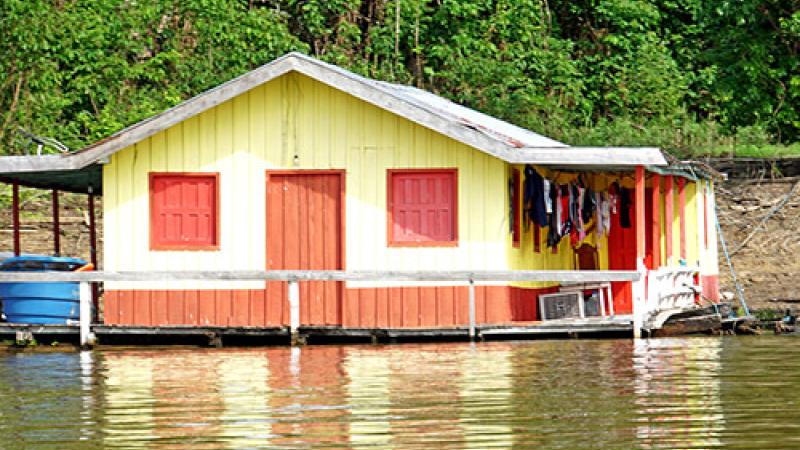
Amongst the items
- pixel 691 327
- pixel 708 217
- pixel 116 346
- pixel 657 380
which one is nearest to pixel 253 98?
pixel 116 346

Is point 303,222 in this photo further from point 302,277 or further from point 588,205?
point 588,205

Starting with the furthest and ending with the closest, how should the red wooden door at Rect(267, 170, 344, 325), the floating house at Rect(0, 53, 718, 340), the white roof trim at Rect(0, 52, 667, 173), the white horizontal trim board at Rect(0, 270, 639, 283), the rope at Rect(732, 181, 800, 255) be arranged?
the rope at Rect(732, 181, 800, 255) < the red wooden door at Rect(267, 170, 344, 325) < the floating house at Rect(0, 53, 718, 340) < the white roof trim at Rect(0, 52, 667, 173) < the white horizontal trim board at Rect(0, 270, 639, 283)

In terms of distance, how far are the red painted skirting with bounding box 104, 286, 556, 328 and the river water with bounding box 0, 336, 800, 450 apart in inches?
62.3

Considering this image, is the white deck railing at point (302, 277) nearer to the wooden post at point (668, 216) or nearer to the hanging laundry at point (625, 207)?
the wooden post at point (668, 216)

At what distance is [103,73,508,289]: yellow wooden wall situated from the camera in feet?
81.8

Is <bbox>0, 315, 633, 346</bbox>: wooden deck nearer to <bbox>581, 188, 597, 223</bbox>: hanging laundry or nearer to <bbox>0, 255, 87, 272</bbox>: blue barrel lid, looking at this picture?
<bbox>0, 255, 87, 272</bbox>: blue barrel lid

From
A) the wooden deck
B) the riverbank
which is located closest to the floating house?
the wooden deck

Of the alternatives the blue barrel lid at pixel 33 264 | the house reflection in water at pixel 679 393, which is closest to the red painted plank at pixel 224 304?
the blue barrel lid at pixel 33 264

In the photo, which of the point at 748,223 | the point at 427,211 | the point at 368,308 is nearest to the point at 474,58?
the point at 748,223

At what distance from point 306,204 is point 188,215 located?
1635 mm

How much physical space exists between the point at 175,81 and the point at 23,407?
26.8m

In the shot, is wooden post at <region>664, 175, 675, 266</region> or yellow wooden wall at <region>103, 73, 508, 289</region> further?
wooden post at <region>664, 175, 675, 266</region>

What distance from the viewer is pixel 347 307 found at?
2519cm

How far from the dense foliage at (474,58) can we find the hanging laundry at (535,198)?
11656 mm
